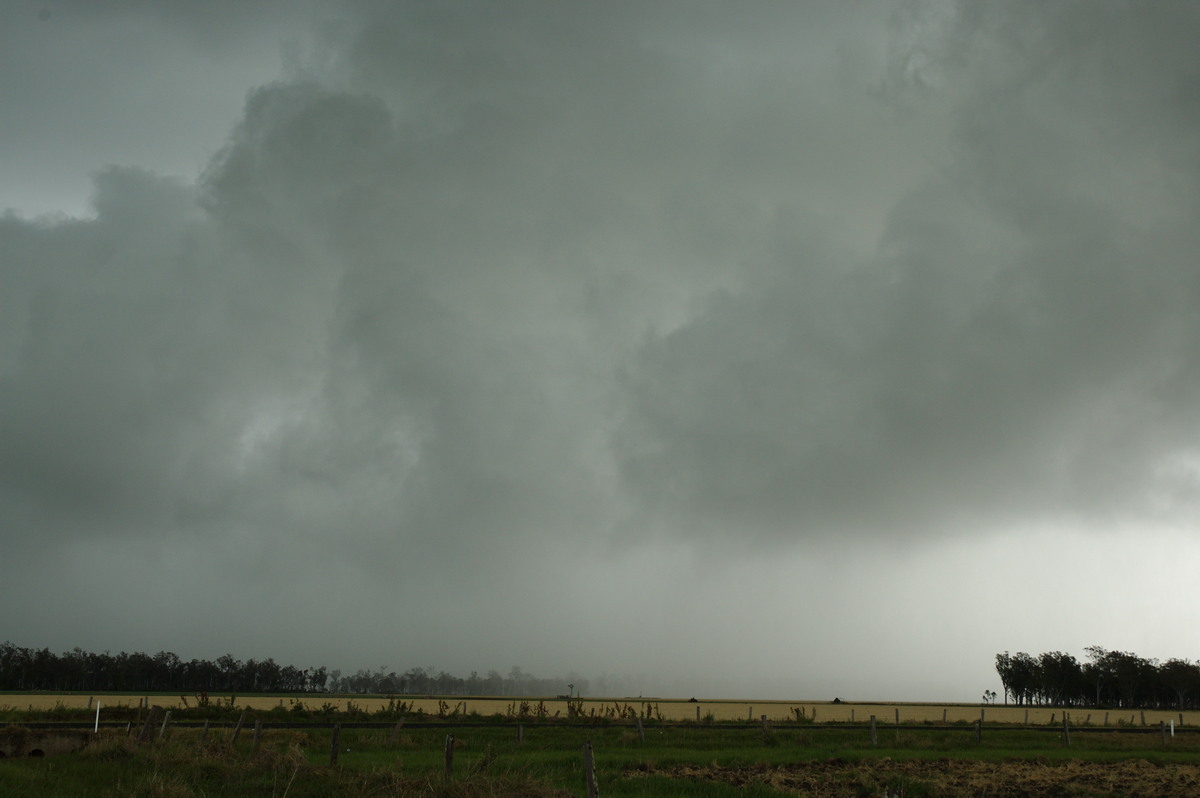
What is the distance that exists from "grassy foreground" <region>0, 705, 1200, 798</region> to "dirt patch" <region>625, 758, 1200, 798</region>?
0.25 feet

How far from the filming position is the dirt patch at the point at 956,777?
26.0 metres

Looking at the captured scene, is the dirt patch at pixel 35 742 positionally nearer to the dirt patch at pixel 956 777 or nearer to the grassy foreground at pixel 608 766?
the grassy foreground at pixel 608 766

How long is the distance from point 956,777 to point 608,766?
13.6 meters

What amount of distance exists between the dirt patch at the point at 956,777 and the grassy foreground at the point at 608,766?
8 cm

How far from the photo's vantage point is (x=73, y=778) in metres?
22.4

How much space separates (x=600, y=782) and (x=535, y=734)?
1019 inches

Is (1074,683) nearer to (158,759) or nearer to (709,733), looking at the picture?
(709,733)

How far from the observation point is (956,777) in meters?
29.4

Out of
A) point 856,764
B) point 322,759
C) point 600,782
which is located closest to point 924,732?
point 856,764

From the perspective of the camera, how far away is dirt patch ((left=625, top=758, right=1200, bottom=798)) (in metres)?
26.0

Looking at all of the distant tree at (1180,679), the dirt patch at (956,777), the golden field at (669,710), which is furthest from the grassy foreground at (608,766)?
the distant tree at (1180,679)

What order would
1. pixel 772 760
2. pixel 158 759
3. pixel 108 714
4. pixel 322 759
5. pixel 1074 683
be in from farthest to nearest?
pixel 1074 683 < pixel 108 714 < pixel 772 760 < pixel 322 759 < pixel 158 759

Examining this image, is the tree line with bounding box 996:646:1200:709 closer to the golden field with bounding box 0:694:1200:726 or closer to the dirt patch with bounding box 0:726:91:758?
the golden field with bounding box 0:694:1200:726

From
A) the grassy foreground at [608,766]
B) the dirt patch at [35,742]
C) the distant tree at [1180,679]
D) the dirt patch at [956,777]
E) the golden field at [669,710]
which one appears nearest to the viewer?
the grassy foreground at [608,766]
